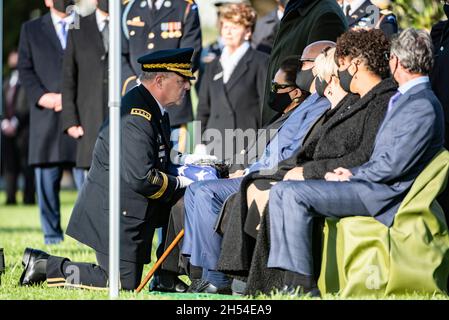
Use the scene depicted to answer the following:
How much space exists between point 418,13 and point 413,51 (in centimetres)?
502

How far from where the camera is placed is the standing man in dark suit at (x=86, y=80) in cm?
1226

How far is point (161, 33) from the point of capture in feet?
37.8

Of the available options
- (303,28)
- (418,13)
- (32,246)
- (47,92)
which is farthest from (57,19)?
(303,28)

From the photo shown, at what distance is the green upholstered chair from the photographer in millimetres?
7367

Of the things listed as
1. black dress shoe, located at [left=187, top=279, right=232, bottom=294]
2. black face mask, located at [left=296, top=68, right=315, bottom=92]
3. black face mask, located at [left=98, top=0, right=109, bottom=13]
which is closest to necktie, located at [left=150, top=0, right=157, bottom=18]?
black face mask, located at [left=98, top=0, right=109, bottom=13]

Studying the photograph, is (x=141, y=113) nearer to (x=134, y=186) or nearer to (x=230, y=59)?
(x=134, y=186)

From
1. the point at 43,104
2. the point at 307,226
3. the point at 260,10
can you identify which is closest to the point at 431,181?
the point at 307,226

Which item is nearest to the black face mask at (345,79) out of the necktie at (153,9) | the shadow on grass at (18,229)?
the necktie at (153,9)

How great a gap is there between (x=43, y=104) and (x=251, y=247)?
5.69 meters

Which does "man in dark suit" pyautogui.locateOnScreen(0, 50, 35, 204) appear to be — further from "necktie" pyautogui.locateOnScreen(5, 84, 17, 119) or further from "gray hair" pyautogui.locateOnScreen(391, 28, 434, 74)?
"gray hair" pyautogui.locateOnScreen(391, 28, 434, 74)

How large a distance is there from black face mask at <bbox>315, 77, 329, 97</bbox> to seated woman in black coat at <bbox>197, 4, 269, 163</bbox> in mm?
3720

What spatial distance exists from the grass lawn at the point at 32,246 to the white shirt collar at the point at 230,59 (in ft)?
7.06

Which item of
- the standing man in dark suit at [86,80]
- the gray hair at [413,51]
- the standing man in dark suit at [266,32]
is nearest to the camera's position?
the gray hair at [413,51]

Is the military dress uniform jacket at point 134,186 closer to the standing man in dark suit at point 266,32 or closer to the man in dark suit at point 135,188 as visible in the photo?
the man in dark suit at point 135,188
